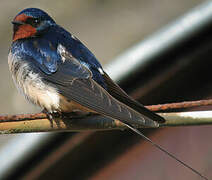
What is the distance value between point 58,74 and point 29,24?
32 centimetres

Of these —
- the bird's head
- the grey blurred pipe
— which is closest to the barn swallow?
the bird's head

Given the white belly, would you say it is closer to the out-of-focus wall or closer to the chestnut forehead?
the chestnut forehead

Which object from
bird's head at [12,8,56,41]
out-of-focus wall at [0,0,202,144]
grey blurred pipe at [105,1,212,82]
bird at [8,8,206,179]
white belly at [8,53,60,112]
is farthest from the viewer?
out-of-focus wall at [0,0,202,144]

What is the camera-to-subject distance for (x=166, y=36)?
8.77ft

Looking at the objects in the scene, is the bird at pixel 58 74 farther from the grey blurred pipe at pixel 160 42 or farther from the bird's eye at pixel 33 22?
the grey blurred pipe at pixel 160 42

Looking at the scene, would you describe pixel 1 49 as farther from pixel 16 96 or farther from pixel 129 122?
pixel 129 122

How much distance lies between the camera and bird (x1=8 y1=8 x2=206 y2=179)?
Answer: 5.24 feet

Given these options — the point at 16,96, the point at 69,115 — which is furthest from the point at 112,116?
the point at 16,96

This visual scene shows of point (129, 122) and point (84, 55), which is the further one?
point (84, 55)

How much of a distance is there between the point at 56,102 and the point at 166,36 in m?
1.09

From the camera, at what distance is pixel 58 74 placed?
177cm

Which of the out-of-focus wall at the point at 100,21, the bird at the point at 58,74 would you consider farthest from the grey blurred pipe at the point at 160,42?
the out-of-focus wall at the point at 100,21

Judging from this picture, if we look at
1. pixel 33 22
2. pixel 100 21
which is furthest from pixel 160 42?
pixel 100 21

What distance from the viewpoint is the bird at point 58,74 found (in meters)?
1.60
